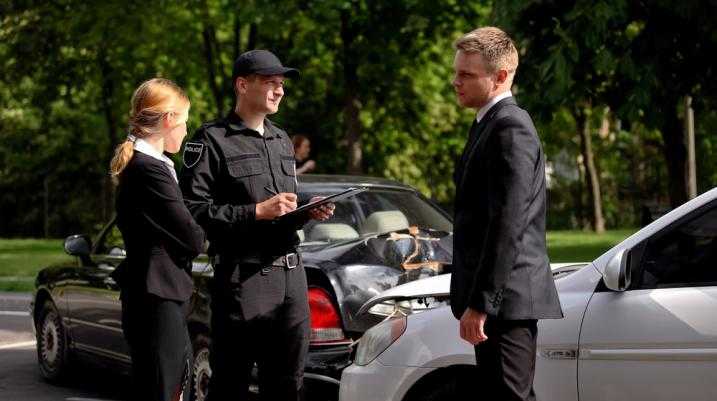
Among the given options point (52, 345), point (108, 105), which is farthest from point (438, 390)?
point (108, 105)

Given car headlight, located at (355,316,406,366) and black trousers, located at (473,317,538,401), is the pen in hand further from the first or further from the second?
black trousers, located at (473,317,538,401)

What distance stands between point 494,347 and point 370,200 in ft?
12.2

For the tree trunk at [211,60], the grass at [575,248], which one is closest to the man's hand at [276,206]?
the grass at [575,248]

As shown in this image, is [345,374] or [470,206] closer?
[470,206]

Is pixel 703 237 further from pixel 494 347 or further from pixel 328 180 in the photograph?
pixel 328 180

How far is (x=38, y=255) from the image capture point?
89.6 feet

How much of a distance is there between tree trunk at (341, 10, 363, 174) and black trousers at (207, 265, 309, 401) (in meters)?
20.1

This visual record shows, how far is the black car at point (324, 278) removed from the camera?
6.83m

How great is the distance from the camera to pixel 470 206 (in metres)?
4.20

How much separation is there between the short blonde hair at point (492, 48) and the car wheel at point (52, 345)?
5.72 meters

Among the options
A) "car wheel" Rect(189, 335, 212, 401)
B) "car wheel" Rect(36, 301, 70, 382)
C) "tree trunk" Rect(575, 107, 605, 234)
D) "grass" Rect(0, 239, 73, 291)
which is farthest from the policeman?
"tree trunk" Rect(575, 107, 605, 234)

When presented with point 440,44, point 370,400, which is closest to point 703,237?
point 370,400

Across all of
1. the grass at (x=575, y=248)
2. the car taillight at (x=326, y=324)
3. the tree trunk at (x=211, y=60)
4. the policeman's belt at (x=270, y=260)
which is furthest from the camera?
the tree trunk at (x=211, y=60)

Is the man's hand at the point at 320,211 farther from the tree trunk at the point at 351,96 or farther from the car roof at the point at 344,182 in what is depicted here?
the tree trunk at the point at 351,96
